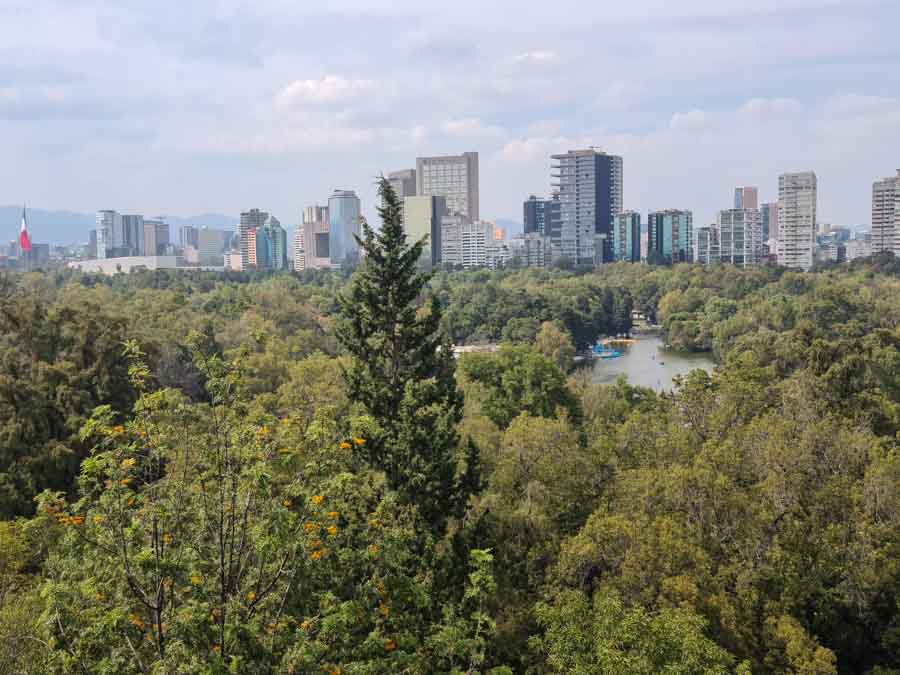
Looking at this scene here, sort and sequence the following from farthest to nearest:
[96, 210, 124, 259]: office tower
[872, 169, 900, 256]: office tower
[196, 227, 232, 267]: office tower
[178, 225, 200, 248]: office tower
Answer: [178, 225, 200, 248]: office tower, [196, 227, 232, 267]: office tower, [96, 210, 124, 259]: office tower, [872, 169, 900, 256]: office tower

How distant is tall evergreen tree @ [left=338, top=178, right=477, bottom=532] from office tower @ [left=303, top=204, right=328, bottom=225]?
123873 millimetres

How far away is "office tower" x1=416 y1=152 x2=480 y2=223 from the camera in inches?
5448

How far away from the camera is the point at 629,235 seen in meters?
106

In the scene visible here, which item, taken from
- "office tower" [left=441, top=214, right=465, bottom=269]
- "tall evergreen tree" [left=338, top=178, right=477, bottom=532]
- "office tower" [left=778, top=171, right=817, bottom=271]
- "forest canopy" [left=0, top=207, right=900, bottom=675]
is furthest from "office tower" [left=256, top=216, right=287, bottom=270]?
"tall evergreen tree" [left=338, top=178, right=477, bottom=532]

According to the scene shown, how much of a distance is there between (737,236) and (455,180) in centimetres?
6020

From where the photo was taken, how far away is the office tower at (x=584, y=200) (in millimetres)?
113938

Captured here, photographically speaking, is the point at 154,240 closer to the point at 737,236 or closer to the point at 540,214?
the point at 540,214

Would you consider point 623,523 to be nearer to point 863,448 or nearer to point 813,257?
point 863,448

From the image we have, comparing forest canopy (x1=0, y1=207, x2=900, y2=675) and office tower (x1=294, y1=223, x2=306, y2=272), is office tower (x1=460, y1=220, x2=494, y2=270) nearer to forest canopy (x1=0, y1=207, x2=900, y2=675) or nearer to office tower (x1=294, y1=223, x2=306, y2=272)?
office tower (x1=294, y1=223, x2=306, y2=272)

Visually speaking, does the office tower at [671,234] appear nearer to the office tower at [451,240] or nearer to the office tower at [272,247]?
the office tower at [451,240]

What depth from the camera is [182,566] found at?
19.0ft

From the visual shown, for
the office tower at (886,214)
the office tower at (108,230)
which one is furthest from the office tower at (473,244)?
the office tower at (108,230)

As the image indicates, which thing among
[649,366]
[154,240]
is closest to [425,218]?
[154,240]

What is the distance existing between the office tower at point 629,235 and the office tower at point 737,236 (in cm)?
1550
